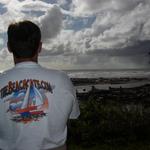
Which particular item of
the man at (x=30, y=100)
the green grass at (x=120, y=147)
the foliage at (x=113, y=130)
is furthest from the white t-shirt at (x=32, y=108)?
the foliage at (x=113, y=130)

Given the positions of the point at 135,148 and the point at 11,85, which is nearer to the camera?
the point at 11,85

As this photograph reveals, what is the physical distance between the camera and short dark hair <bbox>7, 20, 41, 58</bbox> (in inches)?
106

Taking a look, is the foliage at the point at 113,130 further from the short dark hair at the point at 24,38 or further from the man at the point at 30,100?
the short dark hair at the point at 24,38

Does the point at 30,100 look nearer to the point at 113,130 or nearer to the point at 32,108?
the point at 32,108

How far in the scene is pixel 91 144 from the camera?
32.4ft

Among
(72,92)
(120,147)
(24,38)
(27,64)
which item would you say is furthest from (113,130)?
(24,38)

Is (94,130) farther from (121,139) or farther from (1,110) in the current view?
(1,110)

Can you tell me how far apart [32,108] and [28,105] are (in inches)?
1.5

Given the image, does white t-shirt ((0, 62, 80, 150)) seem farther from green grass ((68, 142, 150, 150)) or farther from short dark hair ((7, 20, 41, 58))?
green grass ((68, 142, 150, 150))

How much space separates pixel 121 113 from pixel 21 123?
8391 millimetres

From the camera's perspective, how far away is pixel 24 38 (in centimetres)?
270

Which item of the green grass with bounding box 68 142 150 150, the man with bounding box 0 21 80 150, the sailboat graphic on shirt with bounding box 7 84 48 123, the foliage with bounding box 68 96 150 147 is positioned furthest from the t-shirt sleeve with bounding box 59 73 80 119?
the foliage with bounding box 68 96 150 147

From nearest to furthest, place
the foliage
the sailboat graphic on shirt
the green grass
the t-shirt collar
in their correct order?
the sailboat graphic on shirt < the t-shirt collar < the green grass < the foliage

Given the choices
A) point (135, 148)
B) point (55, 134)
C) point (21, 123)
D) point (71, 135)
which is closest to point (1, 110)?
point (21, 123)
